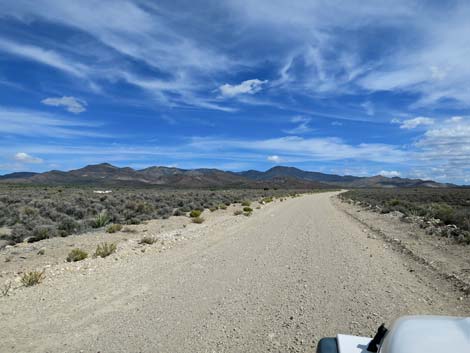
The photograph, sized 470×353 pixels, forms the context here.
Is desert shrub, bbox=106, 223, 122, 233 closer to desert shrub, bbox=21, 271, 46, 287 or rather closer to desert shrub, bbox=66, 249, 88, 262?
desert shrub, bbox=66, 249, 88, 262

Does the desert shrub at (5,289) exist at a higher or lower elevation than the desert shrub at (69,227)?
lower

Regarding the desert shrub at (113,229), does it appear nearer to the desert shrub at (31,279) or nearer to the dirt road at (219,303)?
the dirt road at (219,303)

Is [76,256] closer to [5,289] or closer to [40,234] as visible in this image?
[5,289]

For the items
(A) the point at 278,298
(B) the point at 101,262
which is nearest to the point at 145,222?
(B) the point at 101,262

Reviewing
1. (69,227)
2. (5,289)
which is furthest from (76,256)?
(69,227)

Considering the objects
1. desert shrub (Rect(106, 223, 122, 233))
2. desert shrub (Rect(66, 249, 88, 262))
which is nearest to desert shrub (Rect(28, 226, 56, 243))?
desert shrub (Rect(106, 223, 122, 233))

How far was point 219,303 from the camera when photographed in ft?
20.4

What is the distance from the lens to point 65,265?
947cm

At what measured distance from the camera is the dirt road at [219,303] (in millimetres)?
4879

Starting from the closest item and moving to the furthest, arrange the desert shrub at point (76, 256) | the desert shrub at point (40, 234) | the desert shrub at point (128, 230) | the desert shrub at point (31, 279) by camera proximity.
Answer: the desert shrub at point (31, 279), the desert shrub at point (76, 256), the desert shrub at point (40, 234), the desert shrub at point (128, 230)

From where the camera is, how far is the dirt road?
16.0ft

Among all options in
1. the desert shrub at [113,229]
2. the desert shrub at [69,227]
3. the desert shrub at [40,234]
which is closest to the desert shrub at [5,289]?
the desert shrub at [40,234]

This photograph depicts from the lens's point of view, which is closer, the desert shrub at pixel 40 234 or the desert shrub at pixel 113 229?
the desert shrub at pixel 40 234

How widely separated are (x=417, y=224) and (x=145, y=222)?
13879mm
